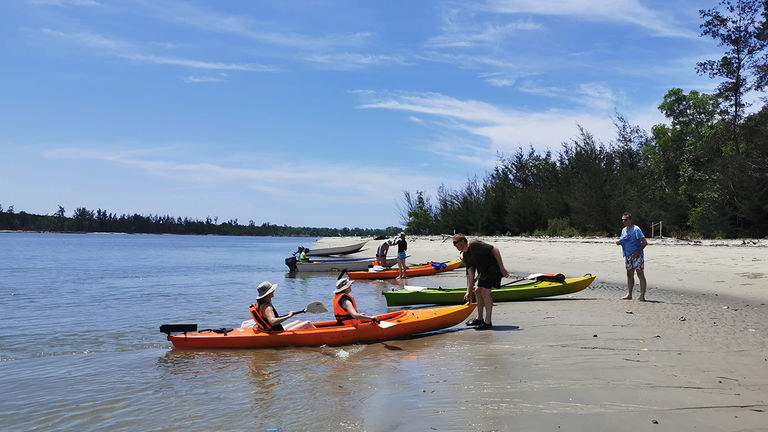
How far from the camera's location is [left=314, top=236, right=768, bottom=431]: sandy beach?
4172mm

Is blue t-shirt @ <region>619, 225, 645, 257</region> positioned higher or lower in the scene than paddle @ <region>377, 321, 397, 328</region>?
higher

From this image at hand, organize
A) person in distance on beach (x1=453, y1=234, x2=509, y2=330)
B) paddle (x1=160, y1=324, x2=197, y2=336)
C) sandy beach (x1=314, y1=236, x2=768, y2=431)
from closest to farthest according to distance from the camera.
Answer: sandy beach (x1=314, y1=236, x2=768, y2=431) < paddle (x1=160, y1=324, x2=197, y2=336) < person in distance on beach (x1=453, y1=234, x2=509, y2=330)

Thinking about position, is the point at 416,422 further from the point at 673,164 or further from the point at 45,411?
the point at 673,164

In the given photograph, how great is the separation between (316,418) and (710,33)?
3091 centimetres

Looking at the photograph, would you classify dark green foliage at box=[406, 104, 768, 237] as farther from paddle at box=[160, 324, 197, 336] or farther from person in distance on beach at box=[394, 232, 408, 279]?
paddle at box=[160, 324, 197, 336]

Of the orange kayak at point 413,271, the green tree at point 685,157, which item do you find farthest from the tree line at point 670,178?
the orange kayak at point 413,271

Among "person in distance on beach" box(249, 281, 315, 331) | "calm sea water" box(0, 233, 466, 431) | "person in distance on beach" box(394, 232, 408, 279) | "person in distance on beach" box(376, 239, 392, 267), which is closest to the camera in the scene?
"calm sea water" box(0, 233, 466, 431)

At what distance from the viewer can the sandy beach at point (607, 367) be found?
13.7 feet

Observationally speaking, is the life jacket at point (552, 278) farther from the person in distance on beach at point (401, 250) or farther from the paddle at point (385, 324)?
the person in distance on beach at point (401, 250)

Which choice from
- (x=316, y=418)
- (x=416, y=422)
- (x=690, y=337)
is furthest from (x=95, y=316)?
(x=690, y=337)

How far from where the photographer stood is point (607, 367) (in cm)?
561

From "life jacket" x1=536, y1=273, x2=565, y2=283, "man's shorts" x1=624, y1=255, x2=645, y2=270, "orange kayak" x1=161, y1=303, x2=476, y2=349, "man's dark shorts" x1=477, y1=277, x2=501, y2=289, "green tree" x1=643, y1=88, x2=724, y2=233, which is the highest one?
"green tree" x1=643, y1=88, x2=724, y2=233

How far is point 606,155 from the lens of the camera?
3450 centimetres

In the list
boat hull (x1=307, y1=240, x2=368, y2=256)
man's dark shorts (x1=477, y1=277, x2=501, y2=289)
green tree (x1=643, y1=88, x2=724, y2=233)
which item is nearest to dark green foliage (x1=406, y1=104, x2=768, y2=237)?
green tree (x1=643, y1=88, x2=724, y2=233)
